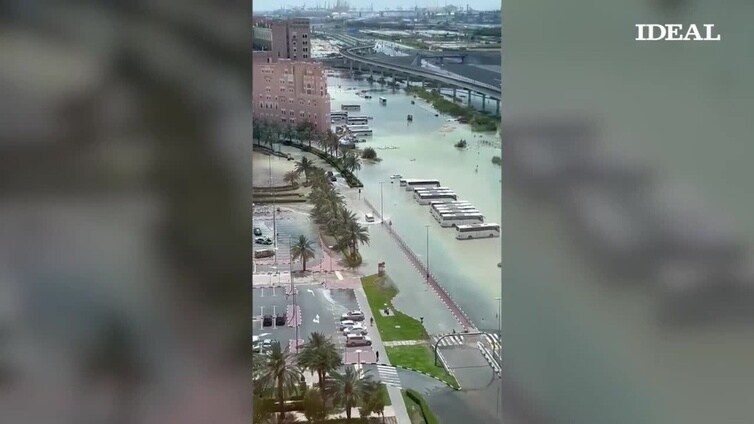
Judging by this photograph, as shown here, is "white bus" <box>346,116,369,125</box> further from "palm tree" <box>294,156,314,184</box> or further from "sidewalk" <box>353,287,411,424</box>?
"sidewalk" <box>353,287,411,424</box>

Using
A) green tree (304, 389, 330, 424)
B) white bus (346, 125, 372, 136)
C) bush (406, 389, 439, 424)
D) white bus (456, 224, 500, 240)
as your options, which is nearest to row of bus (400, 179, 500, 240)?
white bus (456, 224, 500, 240)

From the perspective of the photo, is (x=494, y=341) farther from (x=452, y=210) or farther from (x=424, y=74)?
(x=424, y=74)

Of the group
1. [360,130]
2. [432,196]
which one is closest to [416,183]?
[432,196]

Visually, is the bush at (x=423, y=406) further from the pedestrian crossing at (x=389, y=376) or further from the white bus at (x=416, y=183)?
the white bus at (x=416, y=183)

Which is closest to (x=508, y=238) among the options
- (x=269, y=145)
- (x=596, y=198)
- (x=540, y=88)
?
(x=596, y=198)

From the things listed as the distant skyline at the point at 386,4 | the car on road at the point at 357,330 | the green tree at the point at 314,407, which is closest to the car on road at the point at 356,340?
the car on road at the point at 357,330
